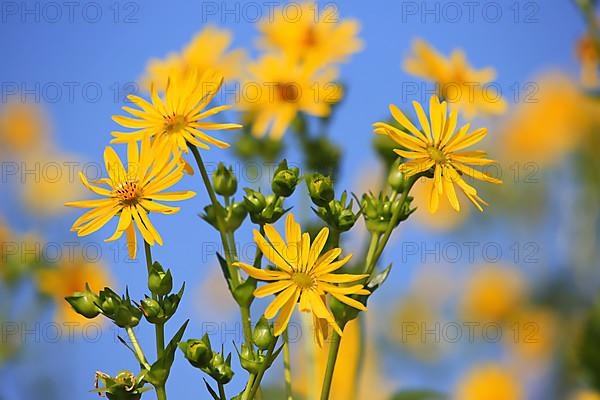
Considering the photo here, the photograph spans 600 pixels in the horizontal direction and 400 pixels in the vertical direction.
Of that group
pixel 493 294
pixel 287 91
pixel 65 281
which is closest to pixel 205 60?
pixel 287 91

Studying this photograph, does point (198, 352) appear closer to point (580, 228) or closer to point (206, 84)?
point (206, 84)

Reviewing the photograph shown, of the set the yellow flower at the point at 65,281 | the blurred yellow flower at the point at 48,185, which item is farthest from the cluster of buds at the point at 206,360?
the blurred yellow flower at the point at 48,185

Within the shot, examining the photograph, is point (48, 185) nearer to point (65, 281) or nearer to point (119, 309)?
point (65, 281)

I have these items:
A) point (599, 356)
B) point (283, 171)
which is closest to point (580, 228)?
point (599, 356)

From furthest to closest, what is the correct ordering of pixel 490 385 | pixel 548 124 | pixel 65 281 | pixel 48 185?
1. pixel 548 124
2. pixel 48 185
3. pixel 490 385
4. pixel 65 281

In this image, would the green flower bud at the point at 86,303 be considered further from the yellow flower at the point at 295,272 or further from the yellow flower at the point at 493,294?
the yellow flower at the point at 493,294

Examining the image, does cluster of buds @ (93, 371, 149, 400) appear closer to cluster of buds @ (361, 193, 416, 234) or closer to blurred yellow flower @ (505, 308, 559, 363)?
cluster of buds @ (361, 193, 416, 234)
